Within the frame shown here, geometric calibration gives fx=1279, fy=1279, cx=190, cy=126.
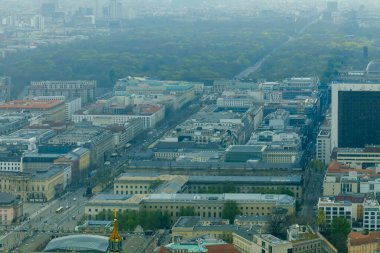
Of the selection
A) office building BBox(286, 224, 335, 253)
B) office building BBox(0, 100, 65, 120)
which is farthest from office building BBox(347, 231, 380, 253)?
office building BBox(0, 100, 65, 120)

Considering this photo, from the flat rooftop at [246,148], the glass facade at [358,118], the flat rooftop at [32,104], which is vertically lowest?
the flat rooftop at [246,148]

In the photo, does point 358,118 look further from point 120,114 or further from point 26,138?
point 120,114

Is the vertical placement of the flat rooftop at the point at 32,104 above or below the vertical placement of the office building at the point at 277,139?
above

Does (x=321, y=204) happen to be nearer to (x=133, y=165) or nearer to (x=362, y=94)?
(x=133, y=165)

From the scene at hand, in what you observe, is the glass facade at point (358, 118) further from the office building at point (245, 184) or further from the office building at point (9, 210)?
the office building at point (9, 210)

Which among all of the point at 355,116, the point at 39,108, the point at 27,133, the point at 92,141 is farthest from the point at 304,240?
the point at 39,108

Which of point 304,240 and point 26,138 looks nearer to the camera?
point 304,240

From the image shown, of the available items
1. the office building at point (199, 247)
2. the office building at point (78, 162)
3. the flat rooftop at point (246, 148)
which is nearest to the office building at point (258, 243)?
the office building at point (199, 247)

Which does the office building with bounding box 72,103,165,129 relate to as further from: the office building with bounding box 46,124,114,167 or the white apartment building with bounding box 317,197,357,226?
the white apartment building with bounding box 317,197,357,226
